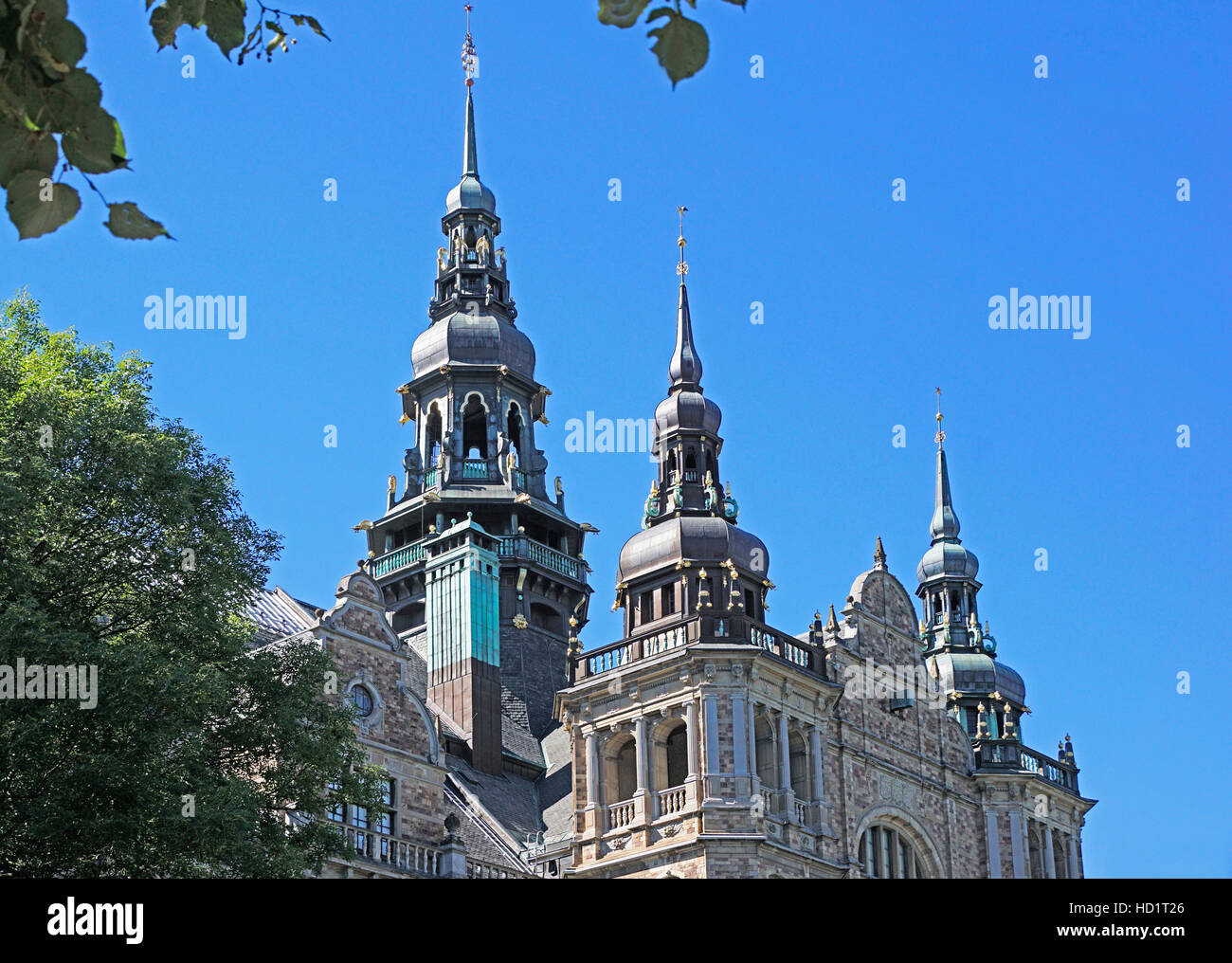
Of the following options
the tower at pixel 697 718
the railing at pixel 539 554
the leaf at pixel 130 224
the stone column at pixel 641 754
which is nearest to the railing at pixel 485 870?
the tower at pixel 697 718

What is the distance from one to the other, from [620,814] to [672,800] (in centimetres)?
157

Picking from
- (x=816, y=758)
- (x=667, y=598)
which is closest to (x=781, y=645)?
(x=816, y=758)

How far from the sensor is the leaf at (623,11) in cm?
788

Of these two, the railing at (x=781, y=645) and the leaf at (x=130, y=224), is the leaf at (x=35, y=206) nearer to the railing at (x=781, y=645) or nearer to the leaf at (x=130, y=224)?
the leaf at (x=130, y=224)

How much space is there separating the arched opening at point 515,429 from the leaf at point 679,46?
171 ft

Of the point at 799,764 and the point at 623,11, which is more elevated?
the point at 799,764

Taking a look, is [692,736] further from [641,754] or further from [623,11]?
[623,11]

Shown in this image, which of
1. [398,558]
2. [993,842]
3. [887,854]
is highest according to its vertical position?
[398,558]

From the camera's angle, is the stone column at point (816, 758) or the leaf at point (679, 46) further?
the stone column at point (816, 758)

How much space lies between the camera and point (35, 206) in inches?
301

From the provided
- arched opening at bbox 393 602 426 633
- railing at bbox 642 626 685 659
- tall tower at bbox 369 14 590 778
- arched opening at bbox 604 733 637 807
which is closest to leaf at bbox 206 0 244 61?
railing at bbox 642 626 685 659

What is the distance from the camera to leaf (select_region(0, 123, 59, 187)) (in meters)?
7.54

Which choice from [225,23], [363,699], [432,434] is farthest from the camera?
[432,434]
